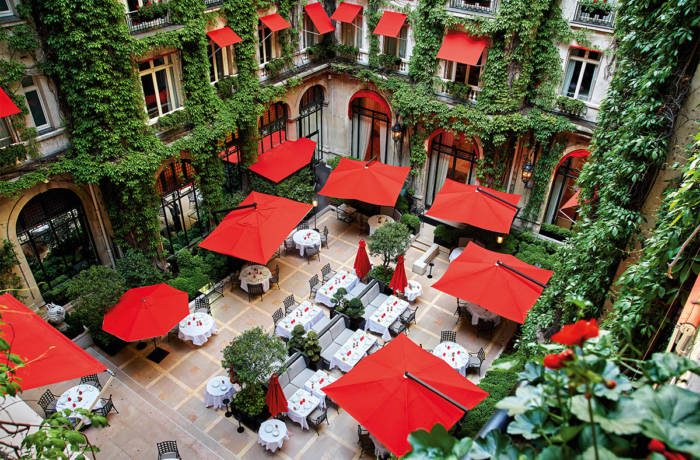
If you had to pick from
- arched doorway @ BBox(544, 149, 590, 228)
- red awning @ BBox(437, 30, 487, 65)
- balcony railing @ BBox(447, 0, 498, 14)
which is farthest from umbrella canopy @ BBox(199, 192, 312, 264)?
arched doorway @ BBox(544, 149, 590, 228)

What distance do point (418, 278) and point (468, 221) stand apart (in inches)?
117

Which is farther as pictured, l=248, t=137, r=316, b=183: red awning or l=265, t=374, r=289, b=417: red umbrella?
l=248, t=137, r=316, b=183: red awning

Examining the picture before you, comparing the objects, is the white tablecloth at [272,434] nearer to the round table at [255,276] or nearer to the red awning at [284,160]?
the round table at [255,276]

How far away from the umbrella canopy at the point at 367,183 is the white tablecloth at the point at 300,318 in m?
5.35

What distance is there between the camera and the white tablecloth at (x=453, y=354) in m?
15.6

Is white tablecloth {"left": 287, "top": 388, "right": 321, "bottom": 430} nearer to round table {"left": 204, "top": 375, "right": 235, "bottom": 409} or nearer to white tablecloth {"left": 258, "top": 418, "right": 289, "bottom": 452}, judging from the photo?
white tablecloth {"left": 258, "top": 418, "right": 289, "bottom": 452}

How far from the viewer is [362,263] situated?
18.7m

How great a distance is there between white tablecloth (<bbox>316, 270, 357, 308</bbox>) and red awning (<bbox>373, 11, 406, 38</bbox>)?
10.4 metres

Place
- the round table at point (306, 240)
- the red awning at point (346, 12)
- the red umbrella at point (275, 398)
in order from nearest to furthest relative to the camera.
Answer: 1. the red umbrella at point (275, 398)
2. the round table at point (306, 240)
3. the red awning at point (346, 12)

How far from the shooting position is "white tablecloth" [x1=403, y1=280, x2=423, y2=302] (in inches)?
731

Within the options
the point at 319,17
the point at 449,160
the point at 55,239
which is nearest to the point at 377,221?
the point at 449,160

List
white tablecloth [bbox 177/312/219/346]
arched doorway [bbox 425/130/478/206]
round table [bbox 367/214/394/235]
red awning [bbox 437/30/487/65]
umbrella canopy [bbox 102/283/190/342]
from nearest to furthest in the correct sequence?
1. umbrella canopy [bbox 102/283/190/342]
2. white tablecloth [bbox 177/312/219/346]
3. red awning [bbox 437/30/487/65]
4. round table [bbox 367/214/394/235]
5. arched doorway [bbox 425/130/478/206]

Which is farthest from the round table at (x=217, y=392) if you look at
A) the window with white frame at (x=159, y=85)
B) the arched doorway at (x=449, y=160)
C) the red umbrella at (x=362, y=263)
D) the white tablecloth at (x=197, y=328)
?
the arched doorway at (x=449, y=160)

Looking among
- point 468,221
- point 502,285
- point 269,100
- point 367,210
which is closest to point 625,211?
point 502,285
